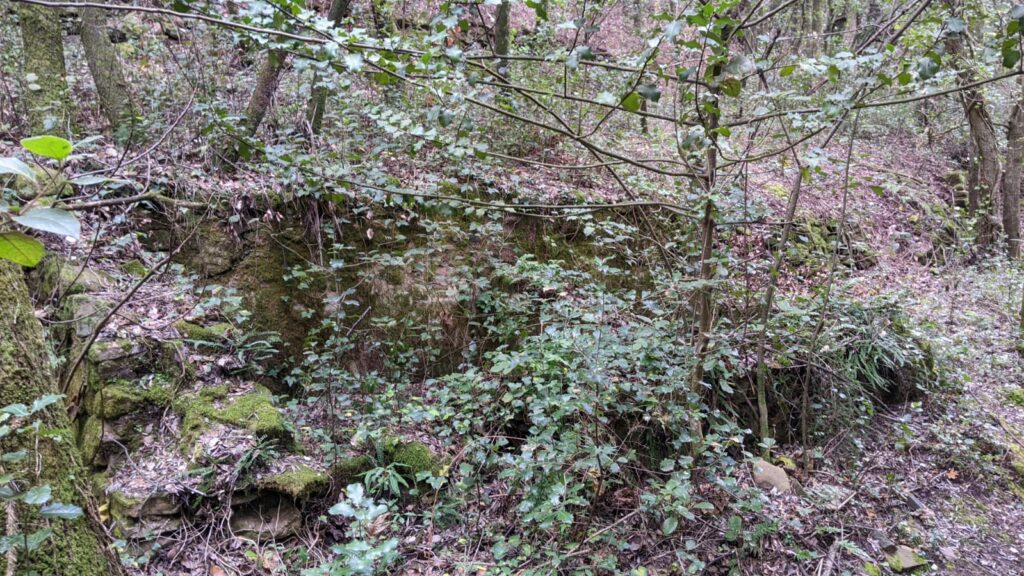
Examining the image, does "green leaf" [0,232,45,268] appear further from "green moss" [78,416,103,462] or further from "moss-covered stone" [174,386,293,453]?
"green moss" [78,416,103,462]

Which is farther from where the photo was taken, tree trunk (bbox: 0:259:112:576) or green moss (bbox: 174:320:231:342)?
green moss (bbox: 174:320:231:342)

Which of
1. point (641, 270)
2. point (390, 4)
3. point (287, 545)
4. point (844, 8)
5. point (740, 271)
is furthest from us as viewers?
point (844, 8)

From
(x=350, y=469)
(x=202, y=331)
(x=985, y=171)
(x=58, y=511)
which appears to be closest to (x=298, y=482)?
(x=350, y=469)

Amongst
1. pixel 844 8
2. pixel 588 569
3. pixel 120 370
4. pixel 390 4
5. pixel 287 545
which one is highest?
pixel 844 8

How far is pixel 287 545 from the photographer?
3025mm

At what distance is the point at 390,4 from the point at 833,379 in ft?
19.9

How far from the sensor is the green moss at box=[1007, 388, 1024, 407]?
4.89 meters

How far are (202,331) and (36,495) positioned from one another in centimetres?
302

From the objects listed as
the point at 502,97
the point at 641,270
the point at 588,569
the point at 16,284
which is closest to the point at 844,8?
the point at 641,270

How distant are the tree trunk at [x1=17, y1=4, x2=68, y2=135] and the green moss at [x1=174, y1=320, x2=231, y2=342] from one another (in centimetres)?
249

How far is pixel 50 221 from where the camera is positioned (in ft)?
2.55

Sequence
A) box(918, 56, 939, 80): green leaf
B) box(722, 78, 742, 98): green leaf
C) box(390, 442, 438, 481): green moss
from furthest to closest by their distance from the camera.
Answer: box(390, 442, 438, 481): green moss < box(722, 78, 742, 98): green leaf < box(918, 56, 939, 80): green leaf

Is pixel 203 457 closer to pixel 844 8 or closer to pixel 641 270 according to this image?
pixel 641 270

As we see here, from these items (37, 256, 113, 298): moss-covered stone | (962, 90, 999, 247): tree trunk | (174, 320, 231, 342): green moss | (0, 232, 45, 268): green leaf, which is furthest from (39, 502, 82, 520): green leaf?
(962, 90, 999, 247): tree trunk
